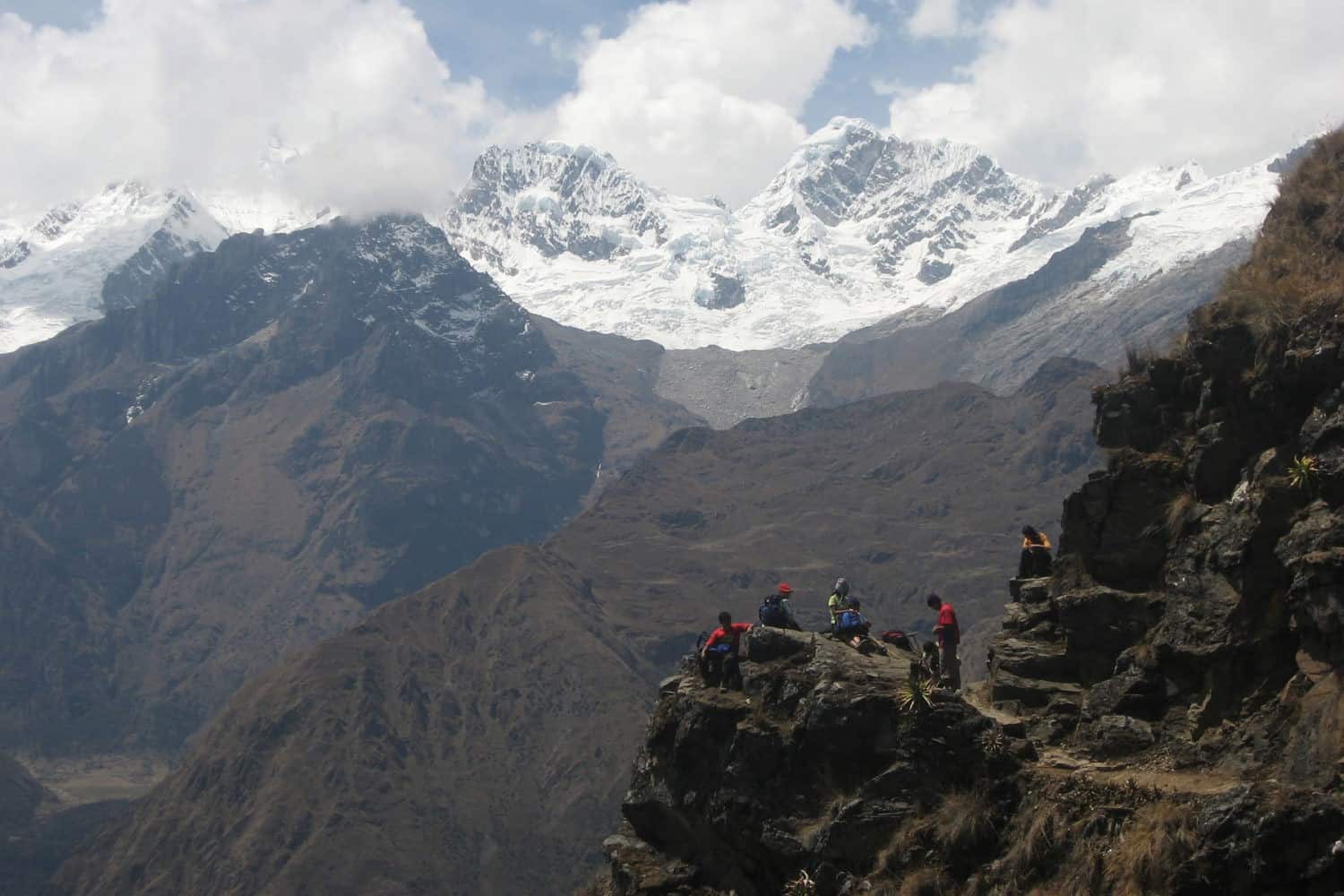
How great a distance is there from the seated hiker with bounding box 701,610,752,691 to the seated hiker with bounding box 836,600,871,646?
7.54 ft

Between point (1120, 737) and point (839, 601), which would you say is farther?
point (839, 601)

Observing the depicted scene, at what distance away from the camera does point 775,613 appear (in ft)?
137

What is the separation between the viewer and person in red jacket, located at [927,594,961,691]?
127 ft

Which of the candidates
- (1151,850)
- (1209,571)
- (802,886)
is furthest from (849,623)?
(1151,850)

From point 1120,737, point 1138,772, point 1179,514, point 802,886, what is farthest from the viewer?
point 1179,514

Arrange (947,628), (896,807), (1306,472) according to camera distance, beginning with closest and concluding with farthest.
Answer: (1306,472), (896,807), (947,628)

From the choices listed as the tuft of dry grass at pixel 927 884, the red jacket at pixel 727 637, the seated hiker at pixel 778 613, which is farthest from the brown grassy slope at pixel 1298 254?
the tuft of dry grass at pixel 927 884

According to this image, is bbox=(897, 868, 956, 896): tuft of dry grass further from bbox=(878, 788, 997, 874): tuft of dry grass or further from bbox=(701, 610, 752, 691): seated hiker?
bbox=(701, 610, 752, 691): seated hiker

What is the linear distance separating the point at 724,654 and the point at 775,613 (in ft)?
6.26

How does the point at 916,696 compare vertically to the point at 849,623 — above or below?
below

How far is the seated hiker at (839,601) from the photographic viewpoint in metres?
41.6

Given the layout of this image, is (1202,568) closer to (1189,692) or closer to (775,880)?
(1189,692)

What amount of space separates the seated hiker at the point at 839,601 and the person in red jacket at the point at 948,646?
232 centimetres

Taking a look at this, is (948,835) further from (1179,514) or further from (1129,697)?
(1179,514)
